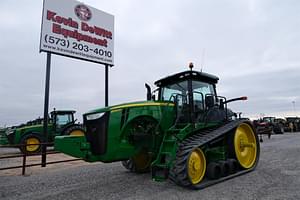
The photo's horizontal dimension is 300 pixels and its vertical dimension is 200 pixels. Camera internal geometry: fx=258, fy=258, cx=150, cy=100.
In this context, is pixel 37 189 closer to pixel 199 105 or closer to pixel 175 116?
pixel 175 116

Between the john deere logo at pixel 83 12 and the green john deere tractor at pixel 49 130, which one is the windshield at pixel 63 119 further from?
the john deere logo at pixel 83 12

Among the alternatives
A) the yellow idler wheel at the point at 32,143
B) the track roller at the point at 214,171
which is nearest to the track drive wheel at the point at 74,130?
the yellow idler wheel at the point at 32,143

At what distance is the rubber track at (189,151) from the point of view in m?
4.72

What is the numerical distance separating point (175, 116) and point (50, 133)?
10.3 m

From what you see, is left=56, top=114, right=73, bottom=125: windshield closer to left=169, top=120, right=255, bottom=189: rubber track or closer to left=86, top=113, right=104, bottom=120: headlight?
left=86, top=113, right=104, bottom=120: headlight

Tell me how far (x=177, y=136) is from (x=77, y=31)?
28.3ft

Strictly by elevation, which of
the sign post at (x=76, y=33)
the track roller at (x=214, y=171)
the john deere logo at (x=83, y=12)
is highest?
the john deere logo at (x=83, y=12)

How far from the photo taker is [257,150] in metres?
7.23

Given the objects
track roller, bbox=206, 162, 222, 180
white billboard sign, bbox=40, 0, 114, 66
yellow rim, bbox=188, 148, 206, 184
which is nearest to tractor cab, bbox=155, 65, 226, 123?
yellow rim, bbox=188, 148, 206, 184

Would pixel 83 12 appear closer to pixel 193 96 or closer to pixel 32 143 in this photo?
pixel 32 143

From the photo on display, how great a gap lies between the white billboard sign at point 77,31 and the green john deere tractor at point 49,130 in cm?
406

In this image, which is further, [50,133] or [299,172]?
[50,133]

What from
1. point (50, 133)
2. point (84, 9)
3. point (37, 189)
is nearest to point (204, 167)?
point (37, 189)

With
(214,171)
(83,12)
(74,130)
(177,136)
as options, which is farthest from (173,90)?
(74,130)
